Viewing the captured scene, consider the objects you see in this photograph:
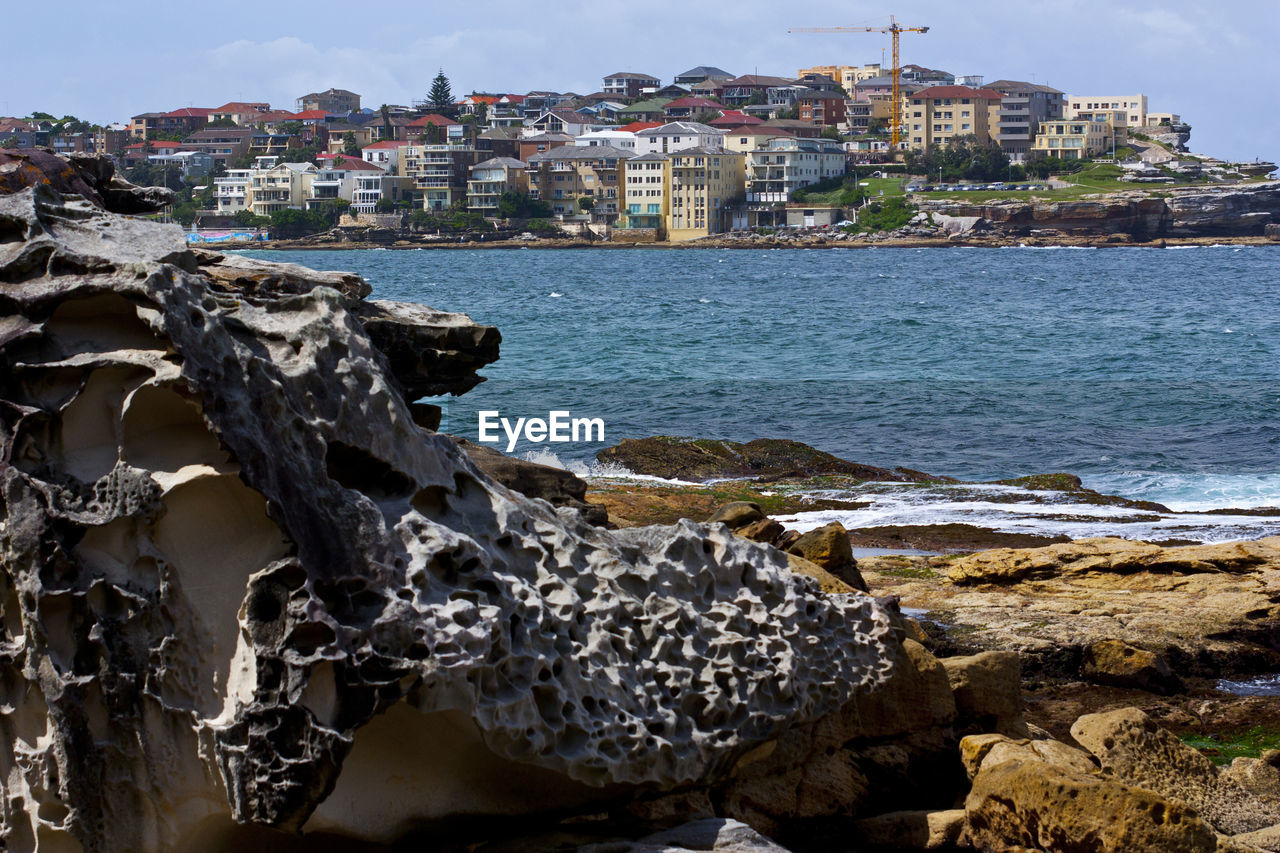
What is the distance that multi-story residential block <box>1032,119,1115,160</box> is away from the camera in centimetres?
15762

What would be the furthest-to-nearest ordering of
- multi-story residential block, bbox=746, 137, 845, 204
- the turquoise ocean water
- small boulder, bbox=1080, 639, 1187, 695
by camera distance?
multi-story residential block, bbox=746, 137, 845, 204
the turquoise ocean water
small boulder, bbox=1080, 639, 1187, 695

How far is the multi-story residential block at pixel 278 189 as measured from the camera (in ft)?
472

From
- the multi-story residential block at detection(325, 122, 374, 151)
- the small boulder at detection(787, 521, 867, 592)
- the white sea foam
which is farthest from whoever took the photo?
the multi-story residential block at detection(325, 122, 374, 151)

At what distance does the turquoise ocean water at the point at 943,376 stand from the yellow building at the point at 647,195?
5604cm

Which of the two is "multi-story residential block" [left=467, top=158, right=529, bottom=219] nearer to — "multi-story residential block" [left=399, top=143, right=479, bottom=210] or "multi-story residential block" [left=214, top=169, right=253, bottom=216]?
"multi-story residential block" [left=399, top=143, right=479, bottom=210]

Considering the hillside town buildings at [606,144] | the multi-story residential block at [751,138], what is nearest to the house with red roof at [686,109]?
the hillside town buildings at [606,144]

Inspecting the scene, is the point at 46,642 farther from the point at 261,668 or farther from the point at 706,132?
the point at 706,132

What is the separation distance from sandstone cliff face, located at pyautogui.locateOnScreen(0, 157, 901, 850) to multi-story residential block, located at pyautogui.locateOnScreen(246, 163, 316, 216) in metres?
142

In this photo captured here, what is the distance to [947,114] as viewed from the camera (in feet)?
542

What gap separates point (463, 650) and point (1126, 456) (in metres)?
21.3

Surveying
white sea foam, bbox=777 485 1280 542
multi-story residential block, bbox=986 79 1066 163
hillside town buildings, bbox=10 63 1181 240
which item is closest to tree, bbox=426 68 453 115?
hillside town buildings, bbox=10 63 1181 240

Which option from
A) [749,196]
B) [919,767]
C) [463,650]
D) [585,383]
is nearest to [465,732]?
[463,650]

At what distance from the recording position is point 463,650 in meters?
5.26

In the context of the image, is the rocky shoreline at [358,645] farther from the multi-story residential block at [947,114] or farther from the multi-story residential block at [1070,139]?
the multi-story residential block at [947,114]
